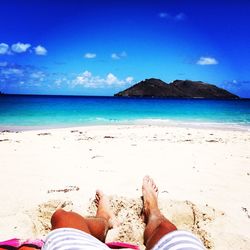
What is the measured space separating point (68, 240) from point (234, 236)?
1930 mm

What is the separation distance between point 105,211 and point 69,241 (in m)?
1.67

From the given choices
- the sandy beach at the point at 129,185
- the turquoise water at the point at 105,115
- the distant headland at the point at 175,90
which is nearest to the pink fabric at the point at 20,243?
the sandy beach at the point at 129,185

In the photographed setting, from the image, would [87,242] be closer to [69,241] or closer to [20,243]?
[69,241]

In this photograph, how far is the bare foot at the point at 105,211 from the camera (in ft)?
11.3

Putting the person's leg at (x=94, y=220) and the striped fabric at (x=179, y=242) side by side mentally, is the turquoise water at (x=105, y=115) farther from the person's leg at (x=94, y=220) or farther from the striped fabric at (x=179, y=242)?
the striped fabric at (x=179, y=242)

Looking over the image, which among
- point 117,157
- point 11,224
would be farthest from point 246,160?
point 11,224

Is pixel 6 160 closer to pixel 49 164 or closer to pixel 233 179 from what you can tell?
pixel 49 164

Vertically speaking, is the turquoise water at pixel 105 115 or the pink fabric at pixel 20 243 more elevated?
the turquoise water at pixel 105 115

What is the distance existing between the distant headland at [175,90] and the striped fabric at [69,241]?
3932 inches

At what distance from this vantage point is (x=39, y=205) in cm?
379

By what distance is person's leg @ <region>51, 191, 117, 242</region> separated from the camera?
2.33 metres

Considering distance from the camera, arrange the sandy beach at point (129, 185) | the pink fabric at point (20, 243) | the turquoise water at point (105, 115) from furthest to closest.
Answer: the turquoise water at point (105, 115) < the sandy beach at point (129, 185) < the pink fabric at point (20, 243)

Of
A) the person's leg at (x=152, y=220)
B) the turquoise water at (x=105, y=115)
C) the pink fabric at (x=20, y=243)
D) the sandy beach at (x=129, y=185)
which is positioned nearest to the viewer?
the person's leg at (x=152, y=220)

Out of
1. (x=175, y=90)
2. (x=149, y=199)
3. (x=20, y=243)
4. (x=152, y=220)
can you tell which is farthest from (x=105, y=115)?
(x=175, y=90)
